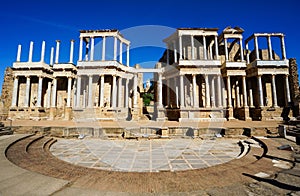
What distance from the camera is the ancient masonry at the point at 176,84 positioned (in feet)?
70.9

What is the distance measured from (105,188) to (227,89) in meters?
23.3

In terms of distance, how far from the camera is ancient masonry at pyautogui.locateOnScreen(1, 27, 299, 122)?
21609 millimetres

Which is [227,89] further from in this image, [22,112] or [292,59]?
[22,112]

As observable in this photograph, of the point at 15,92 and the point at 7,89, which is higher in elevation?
the point at 7,89

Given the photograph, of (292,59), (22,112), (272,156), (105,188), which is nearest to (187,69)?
(292,59)

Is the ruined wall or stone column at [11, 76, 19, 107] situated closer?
stone column at [11, 76, 19, 107]

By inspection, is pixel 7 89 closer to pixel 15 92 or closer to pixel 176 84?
pixel 15 92

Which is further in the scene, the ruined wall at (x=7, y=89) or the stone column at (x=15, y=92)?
the ruined wall at (x=7, y=89)

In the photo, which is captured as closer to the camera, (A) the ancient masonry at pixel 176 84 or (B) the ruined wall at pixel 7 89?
(A) the ancient masonry at pixel 176 84

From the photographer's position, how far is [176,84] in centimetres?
2447

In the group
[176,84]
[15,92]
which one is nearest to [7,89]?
[15,92]

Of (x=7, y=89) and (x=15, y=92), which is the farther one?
(x=7, y=89)

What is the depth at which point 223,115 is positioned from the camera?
21.0 m

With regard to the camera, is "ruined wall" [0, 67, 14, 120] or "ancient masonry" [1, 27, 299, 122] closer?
"ancient masonry" [1, 27, 299, 122]
